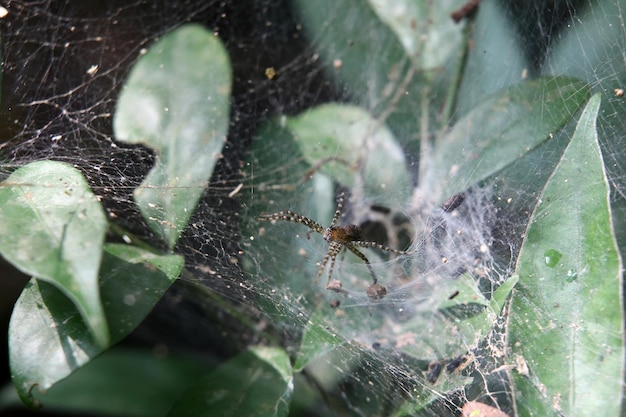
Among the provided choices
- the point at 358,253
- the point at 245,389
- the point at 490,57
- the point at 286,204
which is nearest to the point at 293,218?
the point at 286,204

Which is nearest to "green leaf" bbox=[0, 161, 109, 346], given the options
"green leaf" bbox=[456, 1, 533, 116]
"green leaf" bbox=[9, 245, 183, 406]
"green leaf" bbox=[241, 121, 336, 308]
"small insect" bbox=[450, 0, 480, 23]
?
"green leaf" bbox=[9, 245, 183, 406]

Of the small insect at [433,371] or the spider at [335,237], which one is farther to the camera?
the spider at [335,237]

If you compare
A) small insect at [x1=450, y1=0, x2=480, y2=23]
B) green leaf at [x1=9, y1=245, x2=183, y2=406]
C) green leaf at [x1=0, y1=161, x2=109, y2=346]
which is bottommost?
small insect at [x1=450, y1=0, x2=480, y2=23]

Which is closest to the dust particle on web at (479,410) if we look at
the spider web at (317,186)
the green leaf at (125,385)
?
the spider web at (317,186)

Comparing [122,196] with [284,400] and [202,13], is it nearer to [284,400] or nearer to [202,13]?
[284,400]

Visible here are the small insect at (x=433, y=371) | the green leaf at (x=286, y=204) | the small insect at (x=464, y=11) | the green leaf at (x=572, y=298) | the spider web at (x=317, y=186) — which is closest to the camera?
the green leaf at (x=572, y=298)

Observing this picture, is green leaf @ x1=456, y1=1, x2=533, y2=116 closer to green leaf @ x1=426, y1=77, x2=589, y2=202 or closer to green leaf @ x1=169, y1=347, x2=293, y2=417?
green leaf @ x1=426, y1=77, x2=589, y2=202

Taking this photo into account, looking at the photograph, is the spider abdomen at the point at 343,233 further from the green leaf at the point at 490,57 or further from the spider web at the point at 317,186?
the green leaf at the point at 490,57
